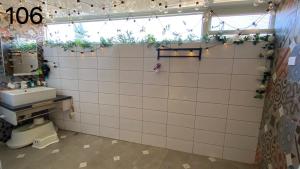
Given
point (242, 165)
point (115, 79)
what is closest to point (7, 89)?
point (115, 79)

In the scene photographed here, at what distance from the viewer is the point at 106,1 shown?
241cm

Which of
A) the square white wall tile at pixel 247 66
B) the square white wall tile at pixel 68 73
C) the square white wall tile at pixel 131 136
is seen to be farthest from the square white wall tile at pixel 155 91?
the square white wall tile at pixel 68 73

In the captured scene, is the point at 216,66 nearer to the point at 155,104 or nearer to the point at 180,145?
the point at 155,104

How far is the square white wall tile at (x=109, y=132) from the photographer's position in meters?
2.75

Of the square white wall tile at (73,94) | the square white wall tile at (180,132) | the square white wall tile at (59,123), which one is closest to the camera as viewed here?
the square white wall tile at (180,132)

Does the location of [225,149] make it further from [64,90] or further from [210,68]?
[64,90]

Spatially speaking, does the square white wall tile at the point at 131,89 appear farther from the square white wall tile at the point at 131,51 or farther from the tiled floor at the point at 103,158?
the tiled floor at the point at 103,158

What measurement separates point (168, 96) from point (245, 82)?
3.34 ft

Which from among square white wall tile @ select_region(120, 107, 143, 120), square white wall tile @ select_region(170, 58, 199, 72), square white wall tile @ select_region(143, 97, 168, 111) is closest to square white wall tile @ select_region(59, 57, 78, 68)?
square white wall tile @ select_region(120, 107, 143, 120)

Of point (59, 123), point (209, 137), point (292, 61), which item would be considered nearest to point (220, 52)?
point (292, 61)

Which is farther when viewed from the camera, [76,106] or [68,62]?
[76,106]

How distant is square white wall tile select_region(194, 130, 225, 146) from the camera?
7.28 ft

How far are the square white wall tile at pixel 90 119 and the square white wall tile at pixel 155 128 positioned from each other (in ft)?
2.95

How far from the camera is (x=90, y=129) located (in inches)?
114
